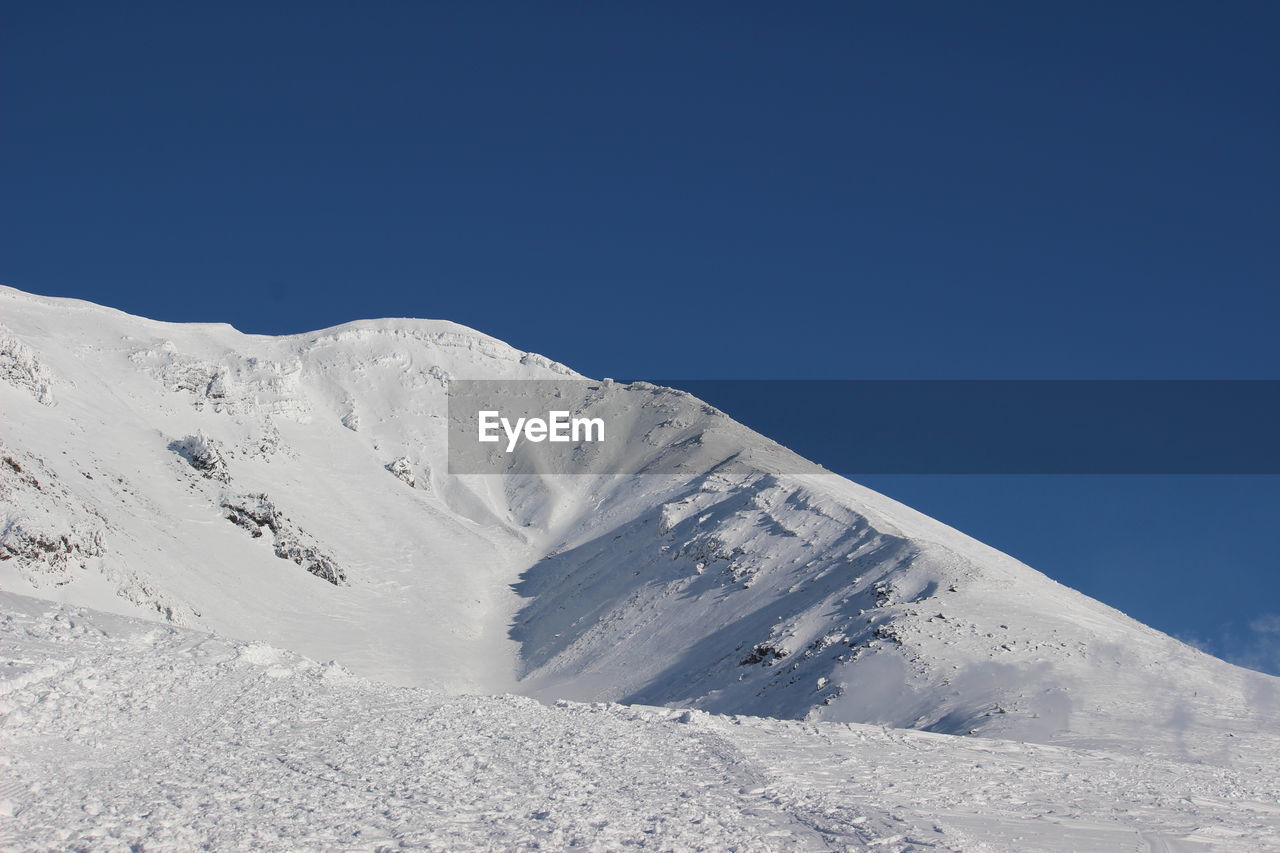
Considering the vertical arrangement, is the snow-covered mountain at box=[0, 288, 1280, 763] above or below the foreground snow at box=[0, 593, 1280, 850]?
above

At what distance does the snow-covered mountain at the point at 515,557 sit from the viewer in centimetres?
3606

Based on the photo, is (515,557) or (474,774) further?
(515,557)

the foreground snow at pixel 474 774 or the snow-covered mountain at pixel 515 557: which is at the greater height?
the snow-covered mountain at pixel 515 557

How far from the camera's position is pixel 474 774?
1695cm

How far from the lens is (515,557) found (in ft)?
240

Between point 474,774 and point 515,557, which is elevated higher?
point 515,557

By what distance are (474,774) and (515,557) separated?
56.5 metres

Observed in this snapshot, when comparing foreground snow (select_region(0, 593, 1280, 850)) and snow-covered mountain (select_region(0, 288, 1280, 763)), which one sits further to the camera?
snow-covered mountain (select_region(0, 288, 1280, 763))

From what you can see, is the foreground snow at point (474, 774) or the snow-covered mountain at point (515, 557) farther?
the snow-covered mountain at point (515, 557)

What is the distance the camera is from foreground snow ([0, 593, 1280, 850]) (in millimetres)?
13891

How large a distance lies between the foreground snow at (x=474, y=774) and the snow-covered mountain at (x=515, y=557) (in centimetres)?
910

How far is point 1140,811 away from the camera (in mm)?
16688

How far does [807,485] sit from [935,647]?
27.8 m

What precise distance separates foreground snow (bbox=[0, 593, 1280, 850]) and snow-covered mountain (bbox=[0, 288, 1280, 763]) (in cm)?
910
